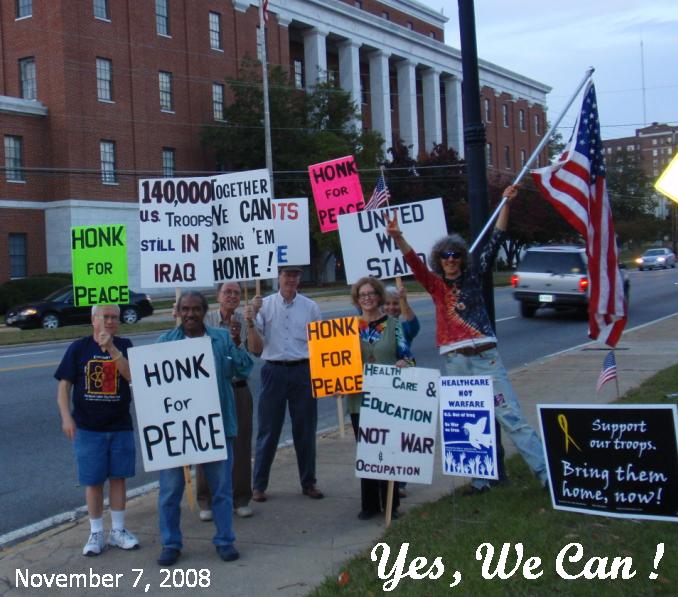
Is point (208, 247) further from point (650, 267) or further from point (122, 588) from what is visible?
point (650, 267)

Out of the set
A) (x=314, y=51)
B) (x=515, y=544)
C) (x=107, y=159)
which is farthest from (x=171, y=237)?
(x=314, y=51)

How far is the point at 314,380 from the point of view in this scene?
741 centimetres

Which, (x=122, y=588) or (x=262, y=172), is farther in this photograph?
(x=262, y=172)

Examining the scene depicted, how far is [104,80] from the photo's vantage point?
40.0 m

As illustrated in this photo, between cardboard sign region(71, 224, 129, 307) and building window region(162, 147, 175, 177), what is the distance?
3687cm

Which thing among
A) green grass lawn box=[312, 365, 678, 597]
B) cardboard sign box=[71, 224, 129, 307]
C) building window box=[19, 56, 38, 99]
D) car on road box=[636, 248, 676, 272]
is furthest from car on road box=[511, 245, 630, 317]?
car on road box=[636, 248, 676, 272]

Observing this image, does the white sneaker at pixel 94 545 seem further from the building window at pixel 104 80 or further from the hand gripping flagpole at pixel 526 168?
the building window at pixel 104 80

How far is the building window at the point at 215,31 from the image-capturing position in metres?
46.0

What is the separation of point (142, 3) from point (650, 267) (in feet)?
115

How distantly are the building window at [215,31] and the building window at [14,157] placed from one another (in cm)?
1263

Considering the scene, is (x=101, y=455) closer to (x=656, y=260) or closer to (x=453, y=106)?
(x=656, y=260)

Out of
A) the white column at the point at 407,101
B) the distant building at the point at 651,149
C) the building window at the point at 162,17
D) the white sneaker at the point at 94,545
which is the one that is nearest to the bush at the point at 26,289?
the building window at the point at 162,17

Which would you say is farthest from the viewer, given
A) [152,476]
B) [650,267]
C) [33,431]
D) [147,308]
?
[650,267]

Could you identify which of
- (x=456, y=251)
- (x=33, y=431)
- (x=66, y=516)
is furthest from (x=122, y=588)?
(x=33, y=431)
